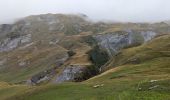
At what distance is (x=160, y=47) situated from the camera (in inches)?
5620

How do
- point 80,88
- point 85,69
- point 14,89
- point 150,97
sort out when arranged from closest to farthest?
point 150,97 → point 80,88 → point 14,89 → point 85,69

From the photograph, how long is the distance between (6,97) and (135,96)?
3230cm

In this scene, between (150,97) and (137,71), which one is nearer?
(150,97)

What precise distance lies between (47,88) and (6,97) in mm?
9496

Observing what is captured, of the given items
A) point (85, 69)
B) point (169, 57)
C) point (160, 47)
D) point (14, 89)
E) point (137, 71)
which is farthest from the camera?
point (85, 69)

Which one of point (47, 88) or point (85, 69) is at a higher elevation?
point (47, 88)

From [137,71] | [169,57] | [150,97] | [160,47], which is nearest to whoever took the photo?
[150,97]

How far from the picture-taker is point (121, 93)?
61.3 metres

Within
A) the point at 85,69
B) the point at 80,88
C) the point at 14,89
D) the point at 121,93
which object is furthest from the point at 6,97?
the point at 85,69

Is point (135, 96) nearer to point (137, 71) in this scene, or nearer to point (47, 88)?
point (47, 88)

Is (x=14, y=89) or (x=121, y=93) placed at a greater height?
(x=121, y=93)

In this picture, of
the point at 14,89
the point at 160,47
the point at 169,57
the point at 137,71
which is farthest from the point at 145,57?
the point at 14,89

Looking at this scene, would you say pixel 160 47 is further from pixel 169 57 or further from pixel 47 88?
pixel 47 88

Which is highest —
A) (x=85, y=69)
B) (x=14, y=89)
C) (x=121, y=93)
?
(x=121, y=93)
